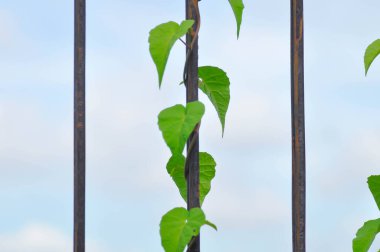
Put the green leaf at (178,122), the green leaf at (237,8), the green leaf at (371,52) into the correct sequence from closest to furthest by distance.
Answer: the green leaf at (178,122)
the green leaf at (237,8)
the green leaf at (371,52)

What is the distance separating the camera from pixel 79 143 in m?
1.49

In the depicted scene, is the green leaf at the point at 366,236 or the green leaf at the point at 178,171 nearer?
the green leaf at the point at 178,171

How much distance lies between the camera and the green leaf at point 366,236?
938mm

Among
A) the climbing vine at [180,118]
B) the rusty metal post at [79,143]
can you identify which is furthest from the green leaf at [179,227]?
the rusty metal post at [79,143]

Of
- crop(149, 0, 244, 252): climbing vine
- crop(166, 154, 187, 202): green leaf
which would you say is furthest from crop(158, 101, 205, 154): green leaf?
crop(166, 154, 187, 202): green leaf

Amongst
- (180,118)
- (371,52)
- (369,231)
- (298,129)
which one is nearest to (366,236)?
(369,231)

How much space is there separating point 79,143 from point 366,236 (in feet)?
2.67

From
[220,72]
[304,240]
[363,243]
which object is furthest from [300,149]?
[220,72]

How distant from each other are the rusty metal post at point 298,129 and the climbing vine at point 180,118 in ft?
2.55

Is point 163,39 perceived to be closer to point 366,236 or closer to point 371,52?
point 371,52

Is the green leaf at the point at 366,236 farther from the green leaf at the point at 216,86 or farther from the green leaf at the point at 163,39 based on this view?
the green leaf at the point at 163,39

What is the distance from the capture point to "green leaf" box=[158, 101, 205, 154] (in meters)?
0.66

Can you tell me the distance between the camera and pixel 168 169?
83 cm

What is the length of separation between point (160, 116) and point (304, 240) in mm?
979
